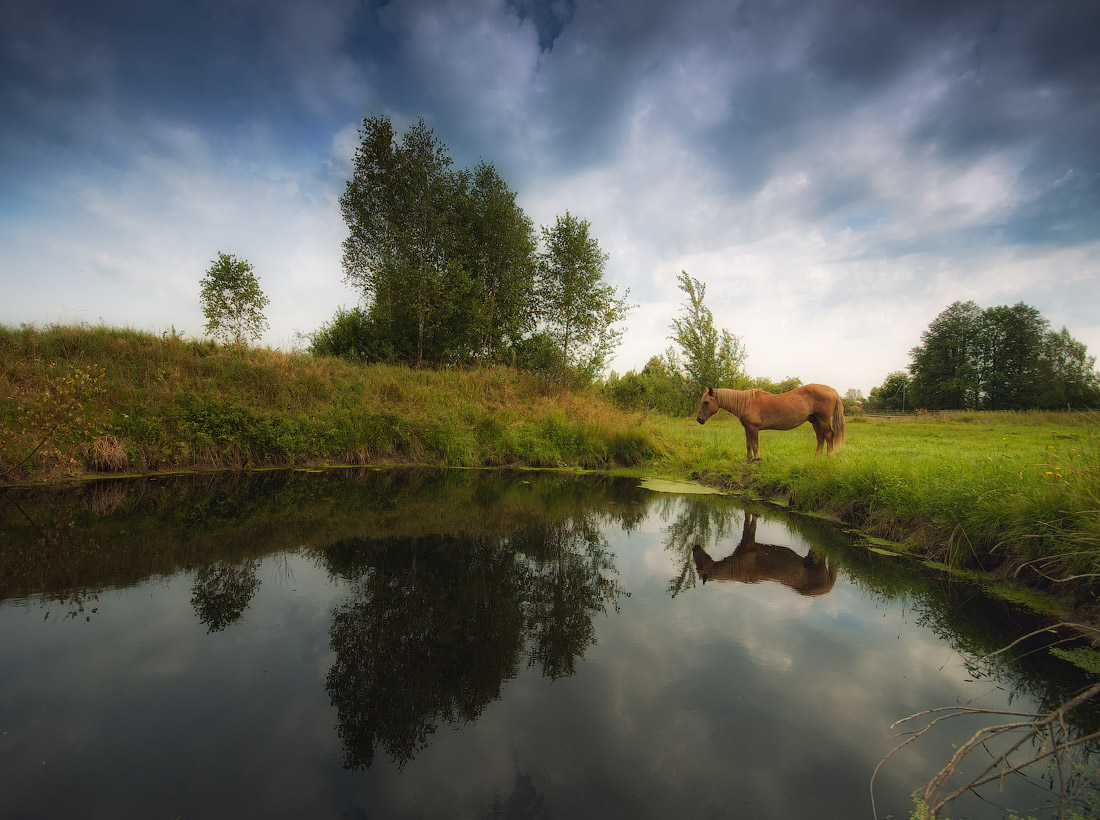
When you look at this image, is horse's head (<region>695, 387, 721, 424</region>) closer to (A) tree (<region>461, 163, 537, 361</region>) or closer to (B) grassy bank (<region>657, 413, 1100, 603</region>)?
(B) grassy bank (<region>657, 413, 1100, 603</region>)

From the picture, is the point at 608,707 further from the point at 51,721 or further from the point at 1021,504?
the point at 1021,504

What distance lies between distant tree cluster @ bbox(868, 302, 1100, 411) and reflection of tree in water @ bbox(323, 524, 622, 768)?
2110 inches

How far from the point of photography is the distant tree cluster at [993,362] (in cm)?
4262

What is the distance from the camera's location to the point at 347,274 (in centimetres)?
1856

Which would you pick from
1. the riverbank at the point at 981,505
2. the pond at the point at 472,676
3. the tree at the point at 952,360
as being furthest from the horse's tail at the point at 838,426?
the tree at the point at 952,360

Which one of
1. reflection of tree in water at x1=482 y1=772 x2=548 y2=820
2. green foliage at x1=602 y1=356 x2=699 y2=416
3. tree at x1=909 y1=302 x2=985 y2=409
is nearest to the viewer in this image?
reflection of tree in water at x1=482 y1=772 x2=548 y2=820

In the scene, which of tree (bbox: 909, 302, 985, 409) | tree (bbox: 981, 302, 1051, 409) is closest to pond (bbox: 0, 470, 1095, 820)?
tree (bbox: 981, 302, 1051, 409)

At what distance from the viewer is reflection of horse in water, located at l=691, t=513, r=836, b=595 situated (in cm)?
473

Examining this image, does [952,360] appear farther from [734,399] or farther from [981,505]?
[981,505]

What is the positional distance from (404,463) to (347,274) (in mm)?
10226

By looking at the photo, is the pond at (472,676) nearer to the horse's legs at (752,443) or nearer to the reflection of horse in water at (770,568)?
the reflection of horse in water at (770,568)

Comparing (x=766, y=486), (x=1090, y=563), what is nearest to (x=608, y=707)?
(x=1090, y=563)

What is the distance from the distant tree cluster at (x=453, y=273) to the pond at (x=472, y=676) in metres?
14.1

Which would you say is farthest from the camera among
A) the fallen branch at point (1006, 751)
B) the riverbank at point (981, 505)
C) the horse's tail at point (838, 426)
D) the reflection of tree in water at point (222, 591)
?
the horse's tail at point (838, 426)
